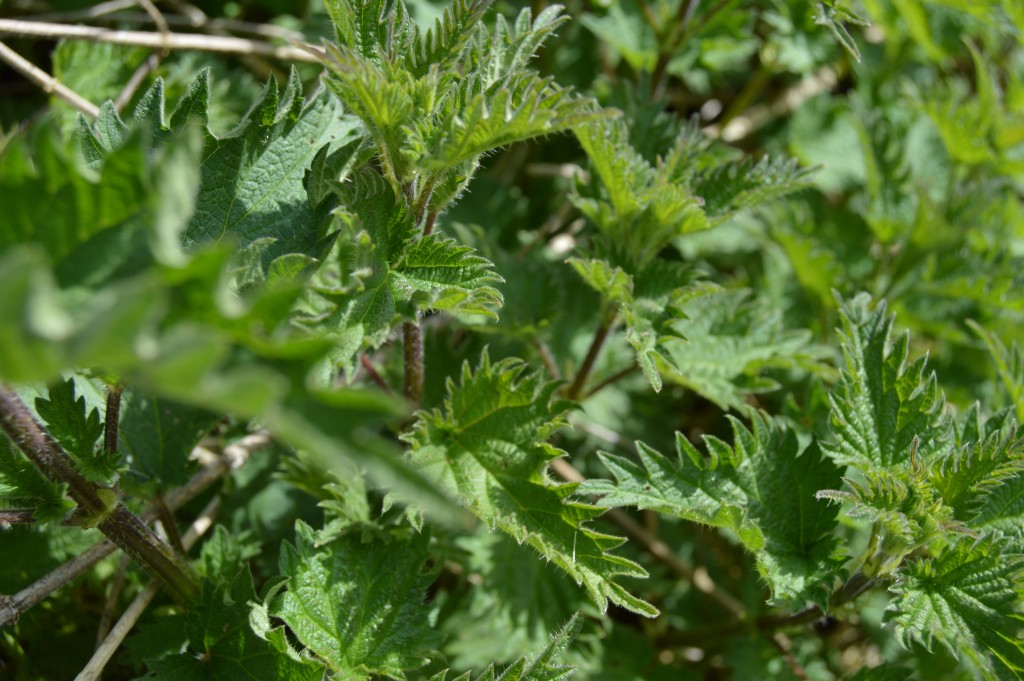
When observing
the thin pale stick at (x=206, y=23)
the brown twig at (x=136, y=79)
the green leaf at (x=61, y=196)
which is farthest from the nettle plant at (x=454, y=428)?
the thin pale stick at (x=206, y=23)

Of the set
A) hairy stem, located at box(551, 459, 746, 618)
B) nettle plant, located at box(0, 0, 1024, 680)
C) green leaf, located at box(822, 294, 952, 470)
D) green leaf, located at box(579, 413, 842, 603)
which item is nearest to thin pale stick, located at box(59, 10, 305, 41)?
nettle plant, located at box(0, 0, 1024, 680)

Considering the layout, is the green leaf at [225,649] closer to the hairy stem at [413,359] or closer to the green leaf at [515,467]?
the green leaf at [515,467]

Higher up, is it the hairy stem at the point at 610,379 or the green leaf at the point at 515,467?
the green leaf at the point at 515,467

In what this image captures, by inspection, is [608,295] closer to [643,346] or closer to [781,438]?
[643,346]

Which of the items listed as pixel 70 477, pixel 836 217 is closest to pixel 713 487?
pixel 70 477

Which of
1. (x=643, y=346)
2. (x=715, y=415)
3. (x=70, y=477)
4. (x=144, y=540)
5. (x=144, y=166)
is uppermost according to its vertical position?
(x=144, y=166)

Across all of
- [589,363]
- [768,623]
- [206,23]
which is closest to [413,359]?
[589,363]

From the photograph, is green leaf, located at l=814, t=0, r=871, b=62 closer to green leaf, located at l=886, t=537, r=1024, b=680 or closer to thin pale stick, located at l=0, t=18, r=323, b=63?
green leaf, located at l=886, t=537, r=1024, b=680
